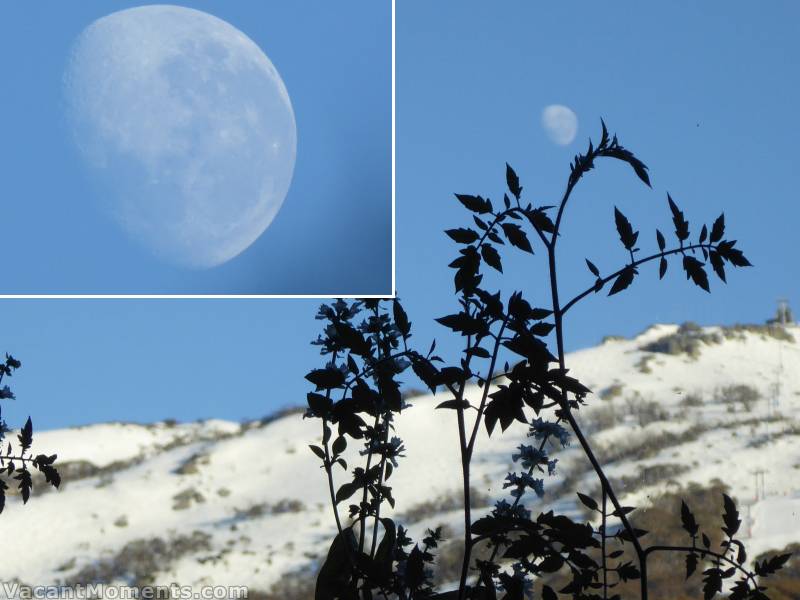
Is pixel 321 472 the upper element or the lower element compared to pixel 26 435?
upper

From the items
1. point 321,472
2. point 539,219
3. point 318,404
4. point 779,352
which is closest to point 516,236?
point 539,219

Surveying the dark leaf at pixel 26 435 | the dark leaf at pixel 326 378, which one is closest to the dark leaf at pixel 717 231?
the dark leaf at pixel 326 378

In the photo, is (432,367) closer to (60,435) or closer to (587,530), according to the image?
(587,530)

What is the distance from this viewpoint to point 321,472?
24297mm

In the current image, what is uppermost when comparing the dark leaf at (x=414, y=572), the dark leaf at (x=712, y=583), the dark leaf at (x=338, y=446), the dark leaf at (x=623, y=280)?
the dark leaf at (x=623, y=280)

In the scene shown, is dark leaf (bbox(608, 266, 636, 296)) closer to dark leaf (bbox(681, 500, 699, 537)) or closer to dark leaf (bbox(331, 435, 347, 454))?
dark leaf (bbox(681, 500, 699, 537))

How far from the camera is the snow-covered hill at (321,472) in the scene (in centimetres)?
2064

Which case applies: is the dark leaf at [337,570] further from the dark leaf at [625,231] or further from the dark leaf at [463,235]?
the dark leaf at [625,231]

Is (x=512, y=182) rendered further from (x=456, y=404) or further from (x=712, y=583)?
(x=712, y=583)

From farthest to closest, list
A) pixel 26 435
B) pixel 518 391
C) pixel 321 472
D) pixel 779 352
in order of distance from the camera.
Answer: pixel 779 352 < pixel 321 472 < pixel 26 435 < pixel 518 391

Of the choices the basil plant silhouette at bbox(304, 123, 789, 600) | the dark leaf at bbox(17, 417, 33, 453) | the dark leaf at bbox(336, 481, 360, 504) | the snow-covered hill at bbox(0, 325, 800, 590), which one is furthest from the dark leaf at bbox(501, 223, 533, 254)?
the snow-covered hill at bbox(0, 325, 800, 590)

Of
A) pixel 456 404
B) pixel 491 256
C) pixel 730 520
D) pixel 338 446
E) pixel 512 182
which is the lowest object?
pixel 730 520

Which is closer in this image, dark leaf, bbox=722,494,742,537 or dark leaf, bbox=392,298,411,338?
dark leaf, bbox=722,494,742,537

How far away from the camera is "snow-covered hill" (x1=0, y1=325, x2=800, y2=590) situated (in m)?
20.6
